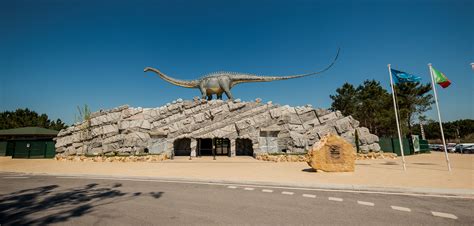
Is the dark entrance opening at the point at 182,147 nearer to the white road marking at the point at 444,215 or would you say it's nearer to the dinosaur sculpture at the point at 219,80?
the dinosaur sculpture at the point at 219,80

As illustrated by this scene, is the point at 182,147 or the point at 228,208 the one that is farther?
the point at 182,147

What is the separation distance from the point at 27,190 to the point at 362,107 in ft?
160

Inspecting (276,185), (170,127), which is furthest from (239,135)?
(276,185)

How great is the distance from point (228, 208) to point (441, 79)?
45.7 ft

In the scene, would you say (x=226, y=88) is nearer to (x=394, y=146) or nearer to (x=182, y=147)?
(x=182, y=147)

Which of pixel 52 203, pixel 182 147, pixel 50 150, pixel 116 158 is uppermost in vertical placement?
pixel 50 150

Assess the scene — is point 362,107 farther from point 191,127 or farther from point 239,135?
point 191,127

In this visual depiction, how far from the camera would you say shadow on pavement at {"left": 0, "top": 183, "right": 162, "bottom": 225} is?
515 cm

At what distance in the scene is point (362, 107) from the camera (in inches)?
1766

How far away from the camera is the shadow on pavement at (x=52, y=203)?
16.9 ft

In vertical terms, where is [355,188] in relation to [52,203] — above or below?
below

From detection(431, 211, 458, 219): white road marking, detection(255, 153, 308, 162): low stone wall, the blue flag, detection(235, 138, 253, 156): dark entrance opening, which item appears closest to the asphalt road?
detection(431, 211, 458, 219): white road marking

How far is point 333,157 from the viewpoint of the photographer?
12250mm

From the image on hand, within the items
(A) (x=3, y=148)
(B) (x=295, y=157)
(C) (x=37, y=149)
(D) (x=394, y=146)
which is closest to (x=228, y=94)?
(B) (x=295, y=157)
